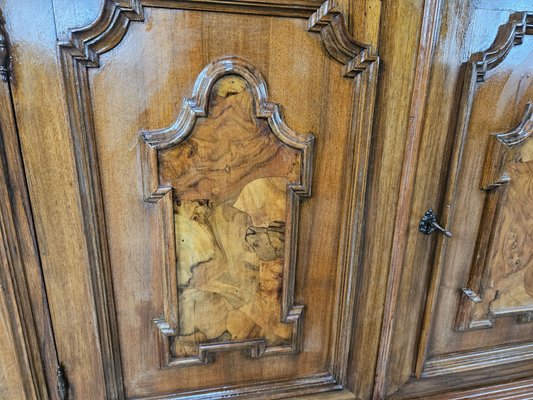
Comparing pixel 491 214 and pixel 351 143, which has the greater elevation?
pixel 351 143

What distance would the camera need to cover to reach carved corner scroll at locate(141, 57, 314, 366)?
0.48 metres

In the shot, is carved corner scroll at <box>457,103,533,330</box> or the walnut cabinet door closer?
the walnut cabinet door

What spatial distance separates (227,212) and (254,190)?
5cm

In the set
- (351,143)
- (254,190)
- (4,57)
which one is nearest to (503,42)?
(351,143)

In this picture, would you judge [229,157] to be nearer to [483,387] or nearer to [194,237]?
[194,237]

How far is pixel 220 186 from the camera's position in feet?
1.69

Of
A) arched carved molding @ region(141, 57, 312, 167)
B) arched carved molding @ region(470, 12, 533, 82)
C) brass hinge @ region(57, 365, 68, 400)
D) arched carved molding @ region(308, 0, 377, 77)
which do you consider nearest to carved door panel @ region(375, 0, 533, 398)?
arched carved molding @ region(470, 12, 533, 82)

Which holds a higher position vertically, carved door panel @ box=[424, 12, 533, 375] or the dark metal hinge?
the dark metal hinge

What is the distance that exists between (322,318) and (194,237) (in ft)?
0.82

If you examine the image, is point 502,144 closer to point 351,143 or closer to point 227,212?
point 351,143

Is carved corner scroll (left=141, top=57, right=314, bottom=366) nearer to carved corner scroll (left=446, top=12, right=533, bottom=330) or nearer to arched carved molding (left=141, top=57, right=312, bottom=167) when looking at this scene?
arched carved molding (left=141, top=57, right=312, bottom=167)

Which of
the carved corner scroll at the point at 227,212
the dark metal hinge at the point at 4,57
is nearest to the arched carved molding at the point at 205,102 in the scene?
the carved corner scroll at the point at 227,212

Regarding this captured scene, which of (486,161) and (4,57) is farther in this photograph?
(486,161)

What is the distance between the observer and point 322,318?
611 mm
